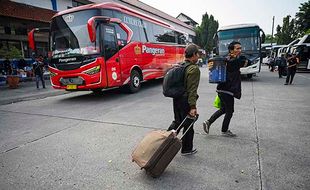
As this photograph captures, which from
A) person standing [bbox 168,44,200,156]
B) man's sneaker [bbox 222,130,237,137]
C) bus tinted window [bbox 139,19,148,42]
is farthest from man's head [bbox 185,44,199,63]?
bus tinted window [bbox 139,19,148,42]

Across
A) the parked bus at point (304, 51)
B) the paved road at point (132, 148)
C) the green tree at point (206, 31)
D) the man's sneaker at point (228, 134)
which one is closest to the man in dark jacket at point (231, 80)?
the man's sneaker at point (228, 134)

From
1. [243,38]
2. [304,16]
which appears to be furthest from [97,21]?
[304,16]

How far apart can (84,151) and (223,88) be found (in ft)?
8.83

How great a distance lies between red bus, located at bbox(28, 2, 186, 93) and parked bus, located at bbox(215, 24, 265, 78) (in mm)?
6293

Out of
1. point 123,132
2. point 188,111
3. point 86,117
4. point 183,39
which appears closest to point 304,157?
point 188,111

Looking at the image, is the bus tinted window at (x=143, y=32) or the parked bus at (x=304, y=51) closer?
the bus tinted window at (x=143, y=32)

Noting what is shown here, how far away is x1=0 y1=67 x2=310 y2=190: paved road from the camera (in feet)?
8.50

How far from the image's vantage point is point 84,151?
3.50 meters

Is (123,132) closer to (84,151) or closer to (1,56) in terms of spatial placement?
(84,151)

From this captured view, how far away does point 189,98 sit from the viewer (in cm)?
289

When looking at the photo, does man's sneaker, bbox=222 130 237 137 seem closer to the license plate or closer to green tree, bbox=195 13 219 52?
the license plate

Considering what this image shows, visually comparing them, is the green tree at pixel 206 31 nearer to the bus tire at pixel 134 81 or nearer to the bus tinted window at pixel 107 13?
the bus tire at pixel 134 81

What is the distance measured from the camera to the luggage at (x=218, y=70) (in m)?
3.68

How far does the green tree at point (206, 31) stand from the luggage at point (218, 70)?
48.7m
